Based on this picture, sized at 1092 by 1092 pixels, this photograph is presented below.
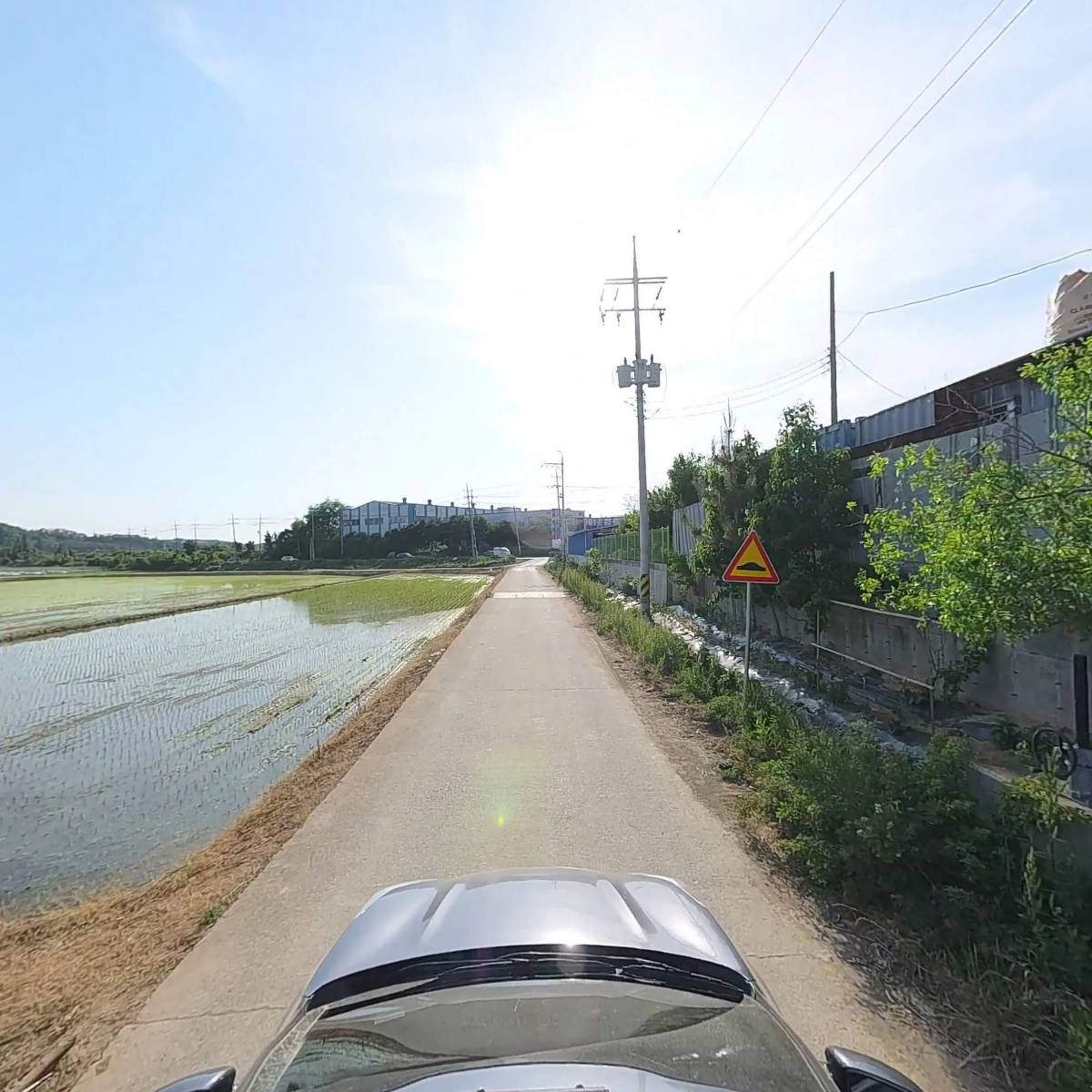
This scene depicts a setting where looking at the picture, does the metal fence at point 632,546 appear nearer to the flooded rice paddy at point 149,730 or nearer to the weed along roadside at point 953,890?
the flooded rice paddy at point 149,730

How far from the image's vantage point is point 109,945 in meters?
4.37

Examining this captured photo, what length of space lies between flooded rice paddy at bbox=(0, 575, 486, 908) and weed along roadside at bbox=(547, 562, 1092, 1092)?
5.25m

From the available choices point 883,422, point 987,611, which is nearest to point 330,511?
point 883,422

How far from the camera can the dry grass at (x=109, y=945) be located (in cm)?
333

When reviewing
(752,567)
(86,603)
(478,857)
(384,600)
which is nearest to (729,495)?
(752,567)

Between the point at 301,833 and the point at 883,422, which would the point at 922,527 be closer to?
the point at 301,833

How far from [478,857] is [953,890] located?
2.92 m

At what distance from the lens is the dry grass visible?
131 inches

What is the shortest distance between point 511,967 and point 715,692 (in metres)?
8.27

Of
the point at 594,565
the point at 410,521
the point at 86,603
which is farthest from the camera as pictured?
the point at 410,521

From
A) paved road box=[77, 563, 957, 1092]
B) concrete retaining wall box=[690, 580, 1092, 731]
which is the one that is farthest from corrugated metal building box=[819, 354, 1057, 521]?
paved road box=[77, 563, 957, 1092]

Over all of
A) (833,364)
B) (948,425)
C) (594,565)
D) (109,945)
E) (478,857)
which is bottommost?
(109,945)

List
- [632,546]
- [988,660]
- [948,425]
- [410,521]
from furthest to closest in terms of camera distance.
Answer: [410,521] → [632,546] → [948,425] → [988,660]

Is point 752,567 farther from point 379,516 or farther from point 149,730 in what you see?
point 379,516
